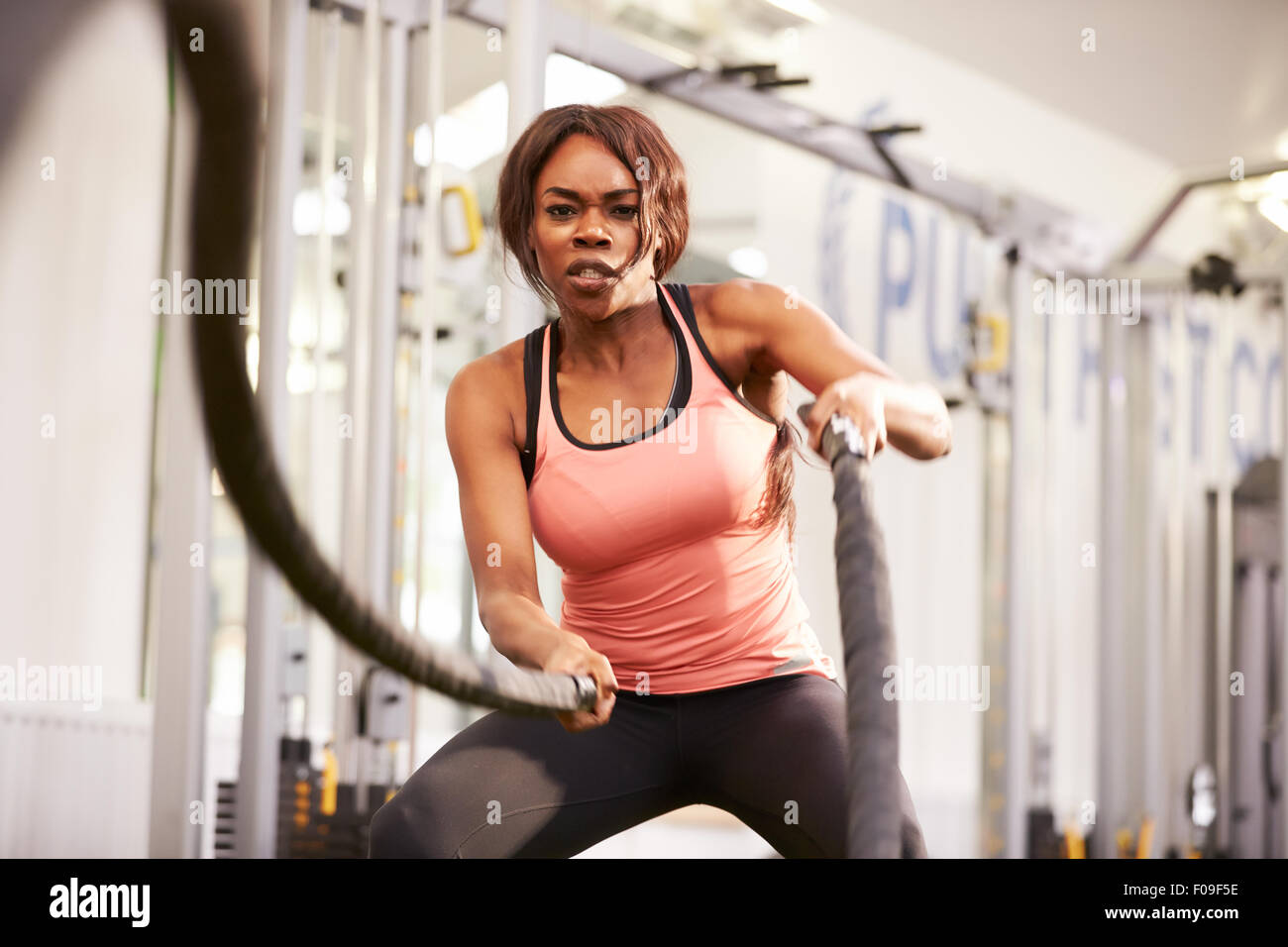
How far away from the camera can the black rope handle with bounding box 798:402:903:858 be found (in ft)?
3.33

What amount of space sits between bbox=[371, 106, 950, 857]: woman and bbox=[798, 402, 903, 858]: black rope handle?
7 cm

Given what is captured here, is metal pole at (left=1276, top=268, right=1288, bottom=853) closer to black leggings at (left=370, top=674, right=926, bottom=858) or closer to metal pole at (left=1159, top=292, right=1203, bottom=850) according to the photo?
metal pole at (left=1159, top=292, right=1203, bottom=850)

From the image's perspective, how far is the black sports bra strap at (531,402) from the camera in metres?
1.32

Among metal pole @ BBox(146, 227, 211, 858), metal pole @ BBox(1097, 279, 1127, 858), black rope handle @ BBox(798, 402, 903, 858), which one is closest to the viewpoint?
black rope handle @ BBox(798, 402, 903, 858)

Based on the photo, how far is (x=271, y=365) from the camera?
2240 mm

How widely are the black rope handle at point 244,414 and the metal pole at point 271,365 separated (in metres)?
1.26

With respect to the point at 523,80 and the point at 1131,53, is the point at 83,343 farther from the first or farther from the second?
the point at 1131,53

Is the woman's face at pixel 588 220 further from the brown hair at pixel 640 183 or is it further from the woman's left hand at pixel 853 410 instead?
the woman's left hand at pixel 853 410

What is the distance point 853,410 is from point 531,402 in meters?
0.39

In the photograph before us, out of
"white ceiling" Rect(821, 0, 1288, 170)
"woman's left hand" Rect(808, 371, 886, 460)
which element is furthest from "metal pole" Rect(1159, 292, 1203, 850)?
"woman's left hand" Rect(808, 371, 886, 460)

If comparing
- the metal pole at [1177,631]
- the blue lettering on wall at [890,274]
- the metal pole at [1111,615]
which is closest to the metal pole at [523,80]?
the blue lettering on wall at [890,274]

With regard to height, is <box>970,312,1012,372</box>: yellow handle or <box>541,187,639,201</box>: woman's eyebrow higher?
<box>970,312,1012,372</box>: yellow handle

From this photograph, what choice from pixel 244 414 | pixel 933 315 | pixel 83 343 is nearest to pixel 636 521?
pixel 244 414
